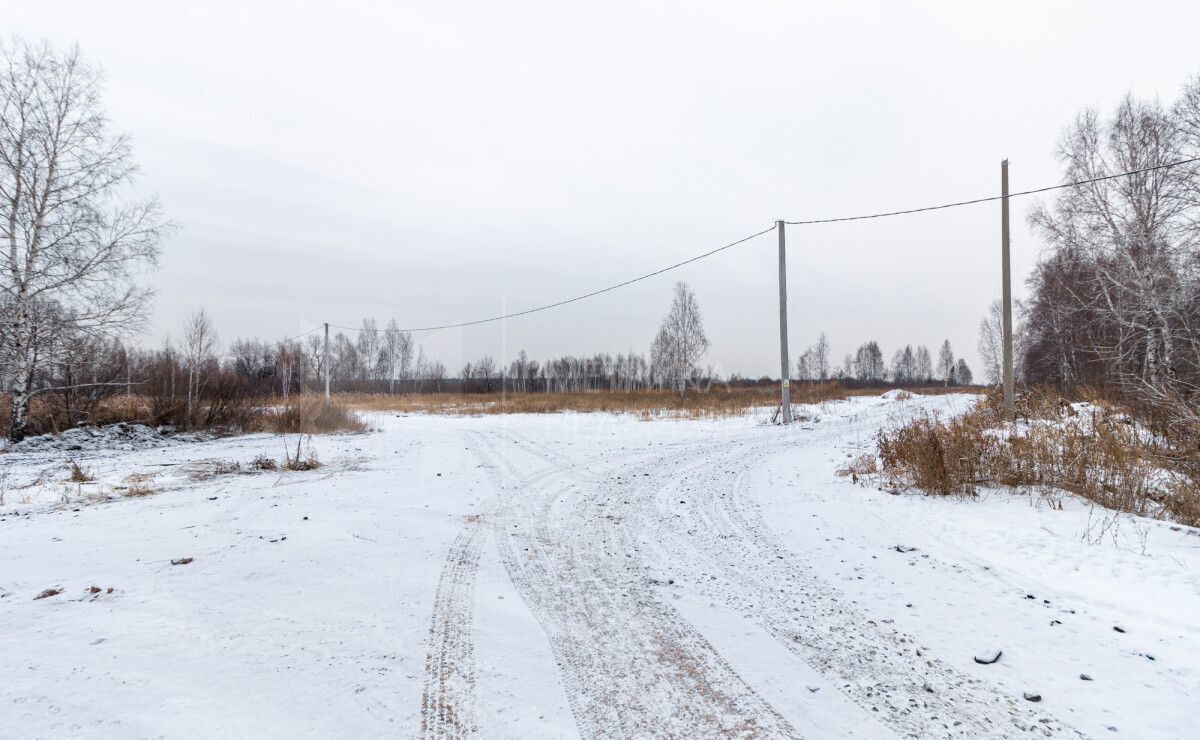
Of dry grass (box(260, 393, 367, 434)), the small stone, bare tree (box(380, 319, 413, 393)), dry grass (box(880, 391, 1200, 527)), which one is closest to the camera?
the small stone

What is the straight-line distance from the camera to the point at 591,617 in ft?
10.4

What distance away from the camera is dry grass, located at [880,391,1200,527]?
5.05m

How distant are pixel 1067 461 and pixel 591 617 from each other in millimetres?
5903

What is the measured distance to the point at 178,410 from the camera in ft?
48.3

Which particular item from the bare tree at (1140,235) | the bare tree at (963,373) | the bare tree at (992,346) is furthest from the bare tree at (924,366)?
the bare tree at (1140,235)

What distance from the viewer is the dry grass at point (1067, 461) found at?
5.05 m

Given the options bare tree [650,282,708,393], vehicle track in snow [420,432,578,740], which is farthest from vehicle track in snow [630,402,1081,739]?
bare tree [650,282,708,393]

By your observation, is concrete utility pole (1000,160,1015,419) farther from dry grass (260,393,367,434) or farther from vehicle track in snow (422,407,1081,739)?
dry grass (260,393,367,434)

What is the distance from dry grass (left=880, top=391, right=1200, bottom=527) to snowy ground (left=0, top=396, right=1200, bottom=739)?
0.36 metres

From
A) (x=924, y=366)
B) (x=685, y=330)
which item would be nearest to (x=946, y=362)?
(x=924, y=366)

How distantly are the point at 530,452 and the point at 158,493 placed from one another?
6.01 meters

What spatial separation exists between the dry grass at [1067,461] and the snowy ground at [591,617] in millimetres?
364

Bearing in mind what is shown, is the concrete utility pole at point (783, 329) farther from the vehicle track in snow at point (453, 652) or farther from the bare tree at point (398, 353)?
the bare tree at point (398, 353)

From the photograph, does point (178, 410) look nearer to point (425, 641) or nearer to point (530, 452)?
point (530, 452)
